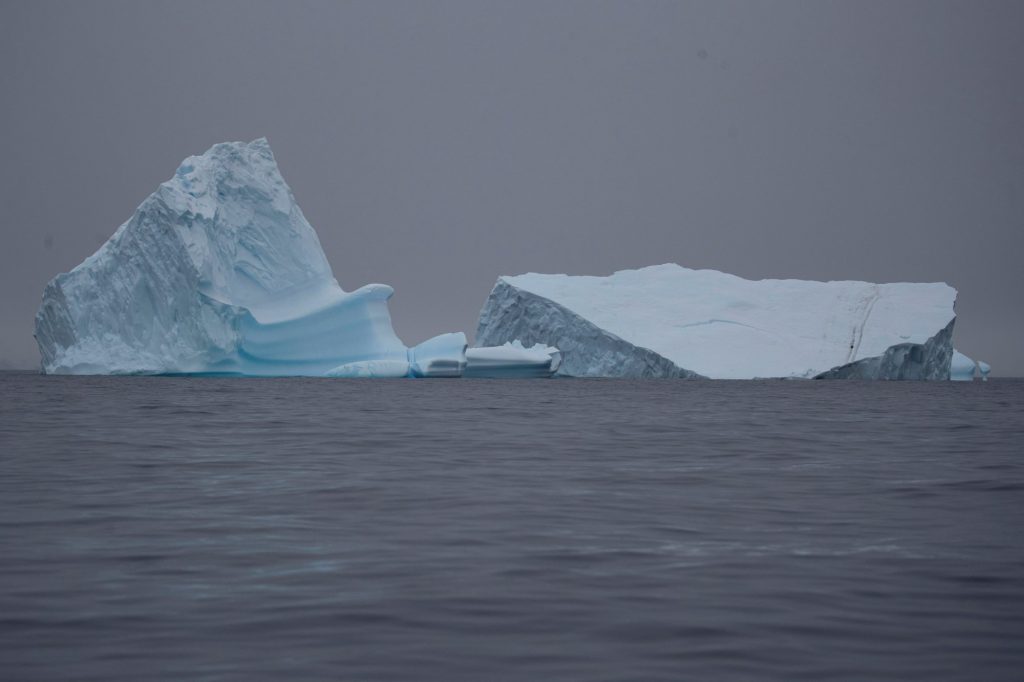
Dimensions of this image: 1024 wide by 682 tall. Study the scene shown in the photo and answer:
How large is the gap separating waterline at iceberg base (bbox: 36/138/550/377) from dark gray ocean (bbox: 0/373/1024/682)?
16.5m

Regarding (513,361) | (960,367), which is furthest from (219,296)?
(960,367)

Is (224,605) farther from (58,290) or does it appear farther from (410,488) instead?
(58,290)

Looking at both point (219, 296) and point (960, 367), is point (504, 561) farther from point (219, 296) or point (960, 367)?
point (960, 367)

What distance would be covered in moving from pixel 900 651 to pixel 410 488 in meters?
4.36

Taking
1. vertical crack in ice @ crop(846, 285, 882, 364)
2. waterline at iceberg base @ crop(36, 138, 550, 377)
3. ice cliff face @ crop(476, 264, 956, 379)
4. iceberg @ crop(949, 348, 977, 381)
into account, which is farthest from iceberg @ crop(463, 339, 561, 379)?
iceberg @ crop(949, 348, 977, 381)

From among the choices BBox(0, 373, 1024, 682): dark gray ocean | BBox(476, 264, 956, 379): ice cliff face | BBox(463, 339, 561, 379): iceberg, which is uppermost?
BBox(476, 264, 956, 379): ice cliff face

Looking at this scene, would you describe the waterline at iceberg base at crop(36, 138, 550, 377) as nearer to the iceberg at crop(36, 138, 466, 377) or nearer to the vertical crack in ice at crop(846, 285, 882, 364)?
the iceberg at crop(36, 138, 466, 377)

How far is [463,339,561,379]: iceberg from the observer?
1198 inches

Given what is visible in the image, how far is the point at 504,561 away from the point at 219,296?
2319 centimetres

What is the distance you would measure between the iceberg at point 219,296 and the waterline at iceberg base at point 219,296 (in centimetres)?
3

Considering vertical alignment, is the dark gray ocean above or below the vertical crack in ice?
below

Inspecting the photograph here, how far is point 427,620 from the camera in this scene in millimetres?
3982

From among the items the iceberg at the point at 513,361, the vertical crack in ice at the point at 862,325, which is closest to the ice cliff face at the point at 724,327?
the vertical crack in ice at the point at 862,325

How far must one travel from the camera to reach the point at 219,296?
2708cm
